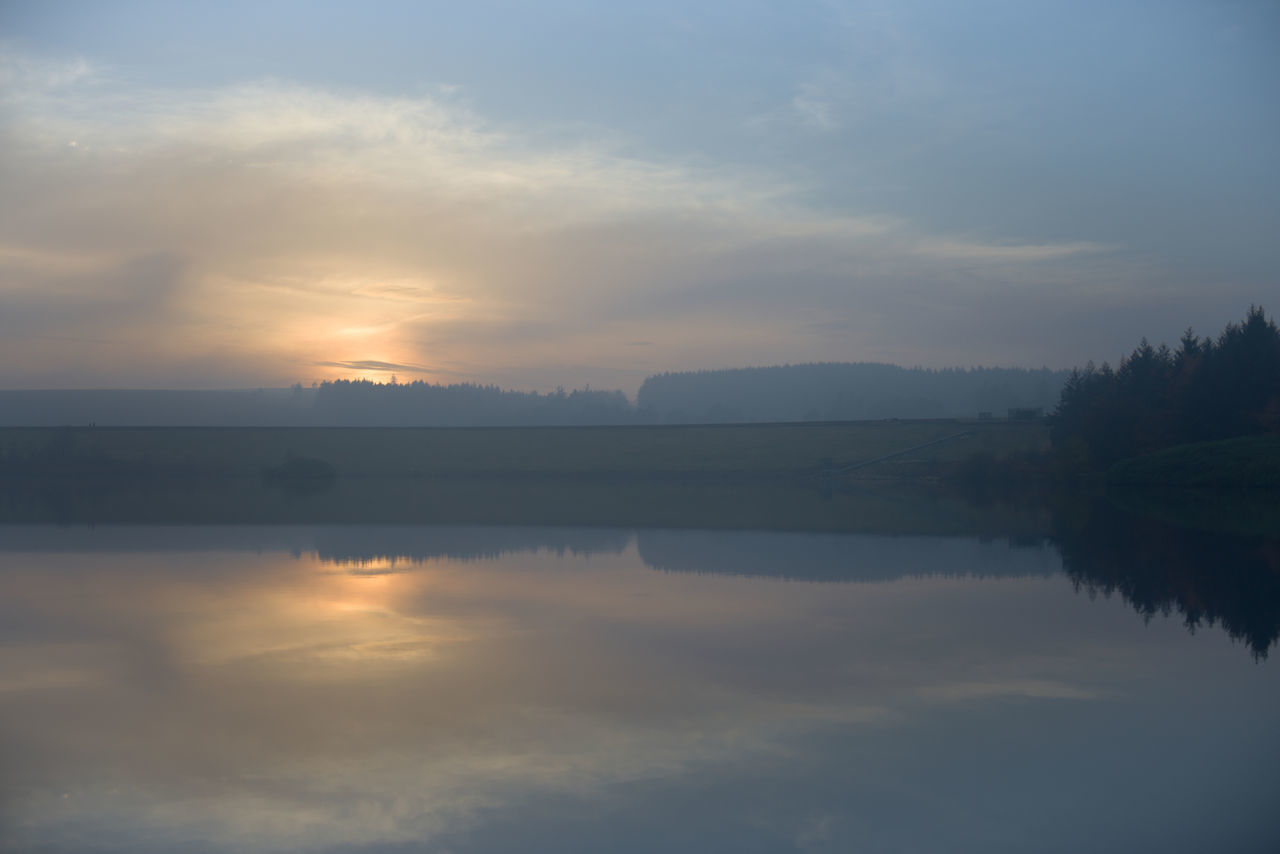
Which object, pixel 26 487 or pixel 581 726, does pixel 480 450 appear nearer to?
pixel 26 487

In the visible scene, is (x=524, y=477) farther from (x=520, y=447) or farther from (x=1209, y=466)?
(x=1209, y=466)

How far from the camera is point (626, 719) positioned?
336 inches

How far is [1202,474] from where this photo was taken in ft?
144

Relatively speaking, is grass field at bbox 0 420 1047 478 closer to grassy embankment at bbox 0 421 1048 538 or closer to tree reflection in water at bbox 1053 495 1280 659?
grassy embankment at bbox 0 421 1048 538

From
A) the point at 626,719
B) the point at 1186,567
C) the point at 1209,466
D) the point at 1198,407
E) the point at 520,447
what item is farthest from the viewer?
the point at 520,447

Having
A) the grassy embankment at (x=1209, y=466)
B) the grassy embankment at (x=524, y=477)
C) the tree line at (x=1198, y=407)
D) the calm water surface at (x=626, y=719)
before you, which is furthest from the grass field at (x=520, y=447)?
the calm water surface at (x=626, y=719)

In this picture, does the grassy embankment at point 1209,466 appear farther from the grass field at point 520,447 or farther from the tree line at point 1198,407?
the grass field at point 520,447

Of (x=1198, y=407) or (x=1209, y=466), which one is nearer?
(x=1209, y=466)

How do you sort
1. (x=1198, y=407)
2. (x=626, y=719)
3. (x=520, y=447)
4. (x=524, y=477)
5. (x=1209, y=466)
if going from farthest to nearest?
(x=520, y=447), (x=524, y=477), (x=1198, y=407), (x=1209, y=466), (x=626, y=719)

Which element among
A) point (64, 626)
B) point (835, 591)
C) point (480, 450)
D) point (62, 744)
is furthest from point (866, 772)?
point (480, 450)

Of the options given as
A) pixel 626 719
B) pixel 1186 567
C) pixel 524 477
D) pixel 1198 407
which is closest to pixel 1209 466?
pixel 1198 407

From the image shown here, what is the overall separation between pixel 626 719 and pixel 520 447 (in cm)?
6214

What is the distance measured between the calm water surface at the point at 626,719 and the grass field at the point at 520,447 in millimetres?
48334

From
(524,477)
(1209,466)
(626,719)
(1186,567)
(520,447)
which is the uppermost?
(520,447)
